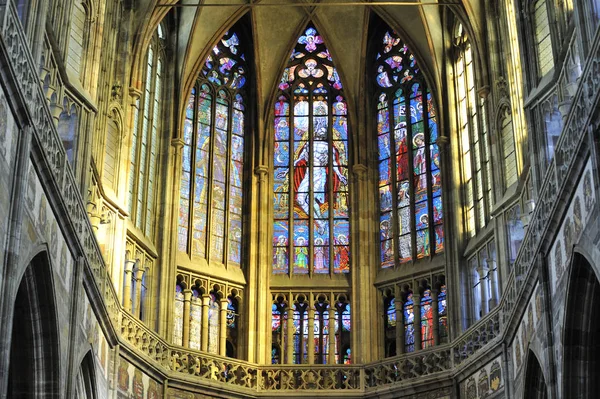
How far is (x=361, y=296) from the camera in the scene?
29.1 metres

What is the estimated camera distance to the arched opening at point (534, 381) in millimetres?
21125

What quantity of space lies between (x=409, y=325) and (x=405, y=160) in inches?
176

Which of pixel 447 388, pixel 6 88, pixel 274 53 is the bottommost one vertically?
pixel 447 388

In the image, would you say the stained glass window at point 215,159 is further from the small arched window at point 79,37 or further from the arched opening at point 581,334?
the arched opening at point 581,334

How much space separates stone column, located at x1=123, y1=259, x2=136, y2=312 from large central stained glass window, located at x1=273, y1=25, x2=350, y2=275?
5171 millimetres

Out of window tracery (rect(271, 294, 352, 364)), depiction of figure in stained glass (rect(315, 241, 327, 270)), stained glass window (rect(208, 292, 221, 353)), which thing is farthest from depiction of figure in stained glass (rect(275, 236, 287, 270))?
stained glass window (rect(208, 292, 221, 353))

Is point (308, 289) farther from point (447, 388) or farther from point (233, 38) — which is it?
point (233, 38)

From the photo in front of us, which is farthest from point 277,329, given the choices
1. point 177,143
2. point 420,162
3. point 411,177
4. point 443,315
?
point 420,162

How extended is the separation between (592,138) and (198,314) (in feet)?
47.6

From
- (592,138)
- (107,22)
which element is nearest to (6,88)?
(592,138)

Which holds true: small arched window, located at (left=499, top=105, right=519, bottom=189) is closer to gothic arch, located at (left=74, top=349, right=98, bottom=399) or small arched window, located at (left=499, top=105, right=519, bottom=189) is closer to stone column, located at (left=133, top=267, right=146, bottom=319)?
stone column, located at (left=133, top=267, right=146, bottom=319)

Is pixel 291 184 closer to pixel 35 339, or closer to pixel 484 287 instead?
pixel 484 287

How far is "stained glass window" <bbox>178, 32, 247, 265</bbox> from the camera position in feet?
96.6

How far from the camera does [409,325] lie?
28484mm
